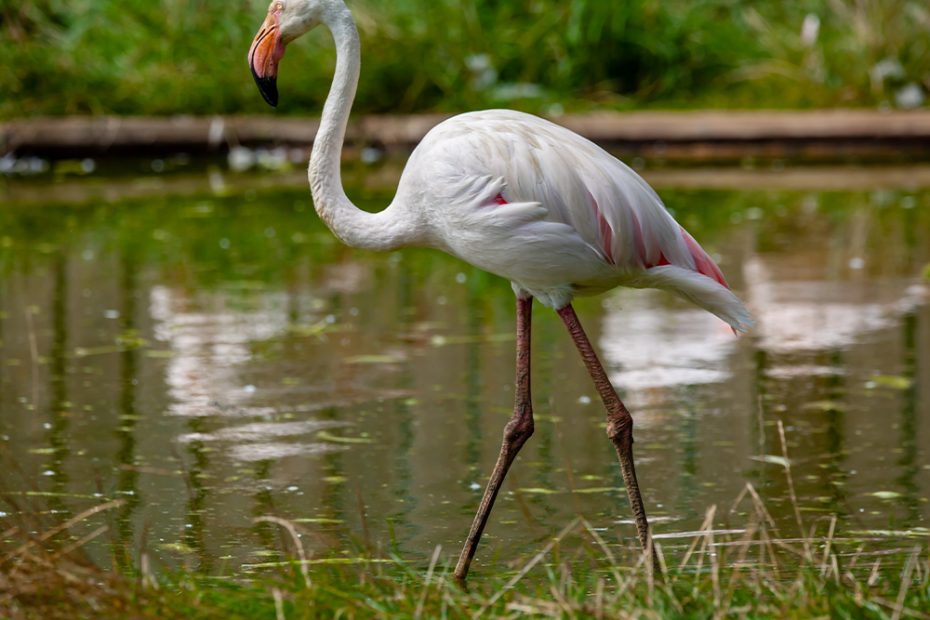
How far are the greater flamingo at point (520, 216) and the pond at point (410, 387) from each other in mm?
451

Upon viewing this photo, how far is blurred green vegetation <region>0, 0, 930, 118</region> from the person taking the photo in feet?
46.5

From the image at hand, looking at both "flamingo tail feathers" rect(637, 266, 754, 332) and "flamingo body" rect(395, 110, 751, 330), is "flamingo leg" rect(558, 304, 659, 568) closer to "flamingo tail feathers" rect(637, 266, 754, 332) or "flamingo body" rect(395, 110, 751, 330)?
"flamingo body" rect(395, 110, 751, 330)

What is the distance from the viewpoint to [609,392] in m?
4.92

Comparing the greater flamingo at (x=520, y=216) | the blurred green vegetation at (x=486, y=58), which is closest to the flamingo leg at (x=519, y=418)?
the greater flamingo at (x=520, y=216)

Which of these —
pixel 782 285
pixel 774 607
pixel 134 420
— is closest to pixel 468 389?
pixel 134 420

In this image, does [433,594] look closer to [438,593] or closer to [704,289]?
[438,593]

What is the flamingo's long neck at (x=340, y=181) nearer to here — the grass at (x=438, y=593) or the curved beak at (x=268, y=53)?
the curved beak at (x=268, y=53)

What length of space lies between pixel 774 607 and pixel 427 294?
5151mm

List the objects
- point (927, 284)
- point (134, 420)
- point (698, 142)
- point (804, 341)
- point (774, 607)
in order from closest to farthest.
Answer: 1. point (774, 607)
2. point (134, 420)
3. point (804, 341)
4. point (927, 284)
5. point (698, 142)

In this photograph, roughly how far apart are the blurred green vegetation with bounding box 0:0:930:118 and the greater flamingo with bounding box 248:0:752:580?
8865 mm

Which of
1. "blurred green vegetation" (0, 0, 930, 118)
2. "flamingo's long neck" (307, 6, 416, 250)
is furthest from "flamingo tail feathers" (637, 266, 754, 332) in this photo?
"blurred green vegetation" (0, 0, 930, 118)

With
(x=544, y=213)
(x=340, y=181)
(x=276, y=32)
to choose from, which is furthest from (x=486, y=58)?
(x=544, y=213)

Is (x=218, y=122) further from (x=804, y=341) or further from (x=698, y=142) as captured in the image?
(x=804, y=341)

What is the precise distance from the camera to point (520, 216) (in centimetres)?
462
